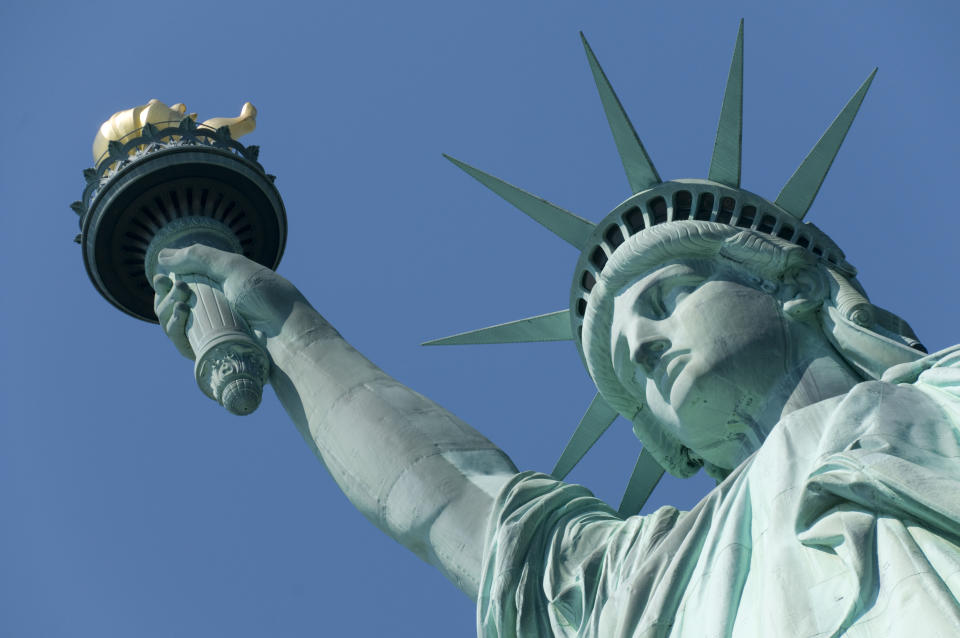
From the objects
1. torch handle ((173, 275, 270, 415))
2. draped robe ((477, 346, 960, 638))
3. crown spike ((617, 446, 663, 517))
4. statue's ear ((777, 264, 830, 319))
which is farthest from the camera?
torch handle ((173, 275, 270, 415))

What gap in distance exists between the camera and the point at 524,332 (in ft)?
45.6

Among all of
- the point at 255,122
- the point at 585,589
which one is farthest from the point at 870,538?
the point at 255,122

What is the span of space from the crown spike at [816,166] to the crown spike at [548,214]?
1606mm

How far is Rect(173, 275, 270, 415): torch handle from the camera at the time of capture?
14.3 m

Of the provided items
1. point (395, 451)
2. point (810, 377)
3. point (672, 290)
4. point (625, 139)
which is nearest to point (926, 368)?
point (810, 377)

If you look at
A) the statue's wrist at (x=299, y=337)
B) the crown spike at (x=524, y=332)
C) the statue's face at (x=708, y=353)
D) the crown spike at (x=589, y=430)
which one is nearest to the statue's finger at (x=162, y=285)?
the statue's wrist at (x=299, y=337)

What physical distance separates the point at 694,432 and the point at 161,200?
8.17 m

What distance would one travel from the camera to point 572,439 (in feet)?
45.2

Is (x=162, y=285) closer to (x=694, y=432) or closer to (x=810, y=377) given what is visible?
(x=694, y=432)

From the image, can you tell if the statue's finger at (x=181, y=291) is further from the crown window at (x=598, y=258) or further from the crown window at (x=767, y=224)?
the crown window at (x=767, y=224)

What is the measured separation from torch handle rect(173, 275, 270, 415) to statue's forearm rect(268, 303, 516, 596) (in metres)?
0.22

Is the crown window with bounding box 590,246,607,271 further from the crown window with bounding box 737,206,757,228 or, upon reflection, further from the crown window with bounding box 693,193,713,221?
the crown window with bounding box 737,206,757,228

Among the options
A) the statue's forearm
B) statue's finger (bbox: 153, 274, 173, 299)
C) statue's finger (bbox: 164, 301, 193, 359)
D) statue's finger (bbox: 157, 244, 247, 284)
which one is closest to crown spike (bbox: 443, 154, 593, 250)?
the statue's forearm

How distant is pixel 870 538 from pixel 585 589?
249cm
